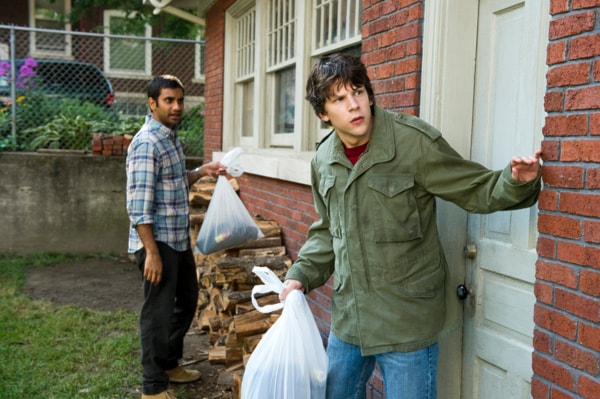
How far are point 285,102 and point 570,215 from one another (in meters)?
4.08

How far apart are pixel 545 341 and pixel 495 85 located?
1150 mm

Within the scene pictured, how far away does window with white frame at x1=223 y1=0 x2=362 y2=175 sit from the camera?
476 cm

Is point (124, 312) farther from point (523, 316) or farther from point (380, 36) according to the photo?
point (523, 316)

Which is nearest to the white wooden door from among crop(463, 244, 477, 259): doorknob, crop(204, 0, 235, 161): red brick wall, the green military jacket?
crop(463, 244, 477, 259): doorknob

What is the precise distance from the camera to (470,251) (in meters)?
2.88

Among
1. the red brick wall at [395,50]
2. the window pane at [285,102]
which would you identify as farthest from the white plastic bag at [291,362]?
the window pane at [285,102]

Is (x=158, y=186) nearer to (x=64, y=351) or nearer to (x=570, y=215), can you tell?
(x=64, y=351)

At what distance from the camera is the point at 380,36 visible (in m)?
3.47

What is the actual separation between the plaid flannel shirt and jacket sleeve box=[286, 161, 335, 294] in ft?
5.10

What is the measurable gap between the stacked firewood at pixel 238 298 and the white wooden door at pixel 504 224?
1748mm

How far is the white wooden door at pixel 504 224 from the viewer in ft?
8.12

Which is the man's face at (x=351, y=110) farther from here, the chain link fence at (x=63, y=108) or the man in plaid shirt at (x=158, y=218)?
the chain link fence at (x=63, y=108)

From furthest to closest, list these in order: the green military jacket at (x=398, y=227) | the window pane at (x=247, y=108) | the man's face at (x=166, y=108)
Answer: the window pane at (x=247, y=108) < the man's face at (x=166, y=108) < the green military jacket at (x=398, y=227)

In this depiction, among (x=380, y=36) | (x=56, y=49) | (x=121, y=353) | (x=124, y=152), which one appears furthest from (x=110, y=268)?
(x=56, y=49)
